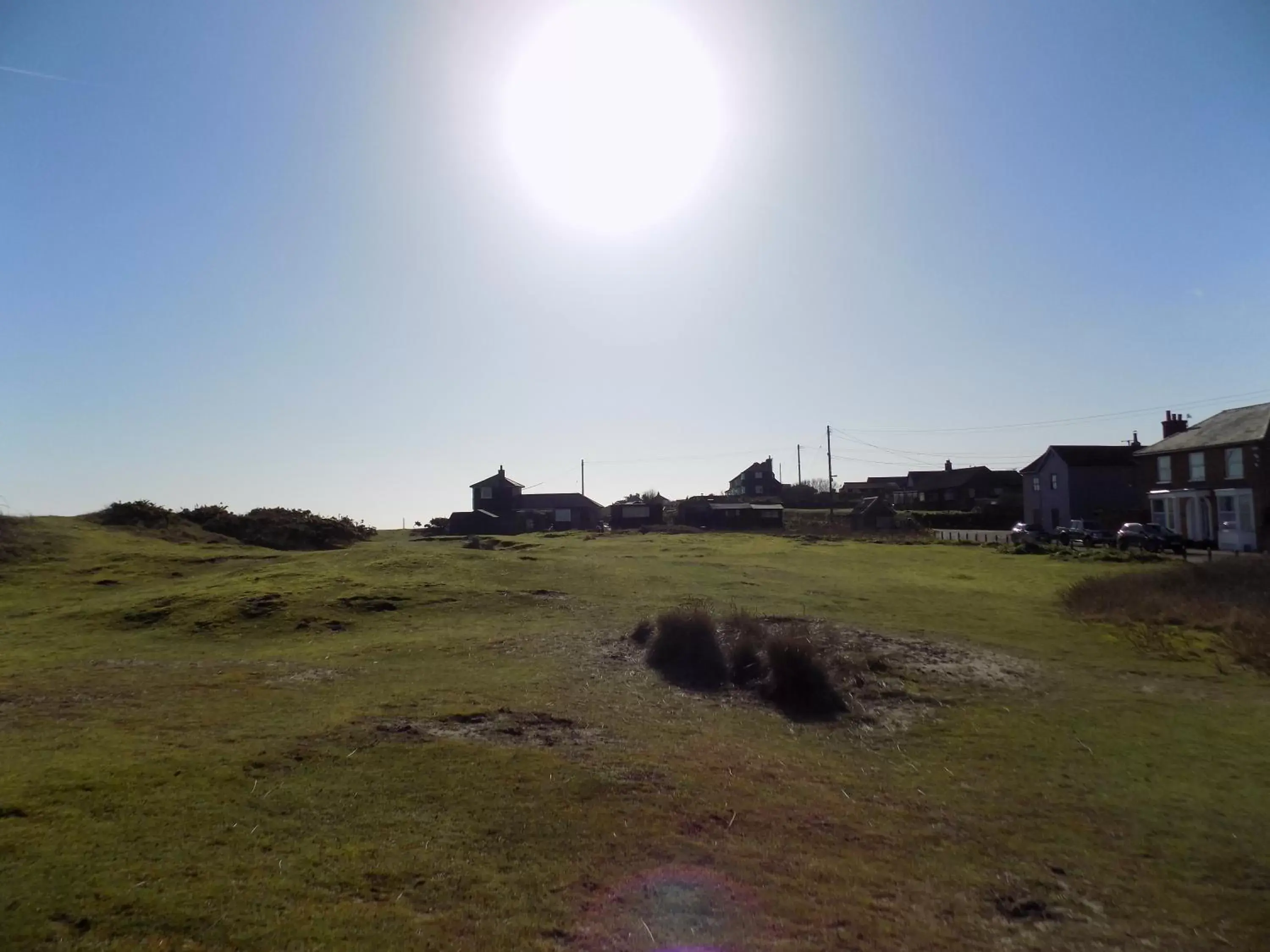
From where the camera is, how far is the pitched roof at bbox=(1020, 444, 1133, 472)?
64875mm

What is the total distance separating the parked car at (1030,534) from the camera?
49.9 meters

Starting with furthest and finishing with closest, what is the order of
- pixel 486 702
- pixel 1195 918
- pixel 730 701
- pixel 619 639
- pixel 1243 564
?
pixel 1243 564
pixel 619 639
pixel 730 701
pixel 486 702
pixel 1195 918

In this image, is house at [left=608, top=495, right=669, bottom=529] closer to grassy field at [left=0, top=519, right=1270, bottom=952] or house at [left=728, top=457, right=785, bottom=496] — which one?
house at [left=728, top=457, right=785, bottom=496]

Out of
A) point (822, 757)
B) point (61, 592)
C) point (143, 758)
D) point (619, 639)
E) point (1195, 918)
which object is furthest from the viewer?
point (61, 592)

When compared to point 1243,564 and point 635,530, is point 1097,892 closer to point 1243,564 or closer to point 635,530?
point 1243,564

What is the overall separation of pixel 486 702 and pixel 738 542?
1652 inches

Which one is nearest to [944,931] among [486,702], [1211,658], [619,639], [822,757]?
[822,757]

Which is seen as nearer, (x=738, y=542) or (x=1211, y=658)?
(x=1211, y=658)

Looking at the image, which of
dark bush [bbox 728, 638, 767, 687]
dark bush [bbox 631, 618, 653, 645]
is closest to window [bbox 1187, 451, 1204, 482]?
dark bush [bbox 631, 618, 653, 645]

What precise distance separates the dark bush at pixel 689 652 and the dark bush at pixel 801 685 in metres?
1.06

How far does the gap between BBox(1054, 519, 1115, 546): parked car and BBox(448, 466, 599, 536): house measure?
43807 mm

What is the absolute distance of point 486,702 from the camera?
473 inches

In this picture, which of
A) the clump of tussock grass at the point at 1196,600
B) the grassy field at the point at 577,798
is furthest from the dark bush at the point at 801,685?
the clump of tussock grass at the point at 1196,600

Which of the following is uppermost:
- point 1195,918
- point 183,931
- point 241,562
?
point 241,562
